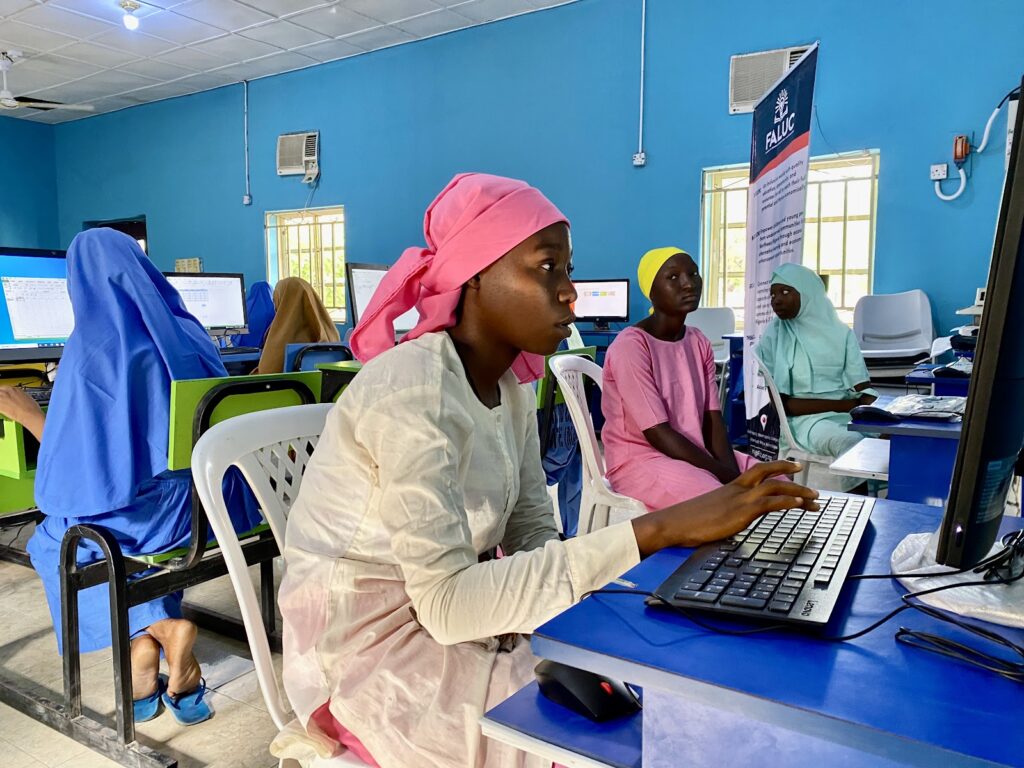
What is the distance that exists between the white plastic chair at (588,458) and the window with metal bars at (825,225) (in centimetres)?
315

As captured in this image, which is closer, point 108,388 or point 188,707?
point 108,388

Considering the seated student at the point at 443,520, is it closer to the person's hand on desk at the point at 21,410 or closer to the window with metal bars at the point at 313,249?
the person's hand on desk at the point at 21,410

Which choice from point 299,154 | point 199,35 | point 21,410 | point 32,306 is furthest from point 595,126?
point 21,410

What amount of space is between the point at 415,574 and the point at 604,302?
5.18 m

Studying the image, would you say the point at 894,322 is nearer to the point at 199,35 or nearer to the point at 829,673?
the point at 829,673

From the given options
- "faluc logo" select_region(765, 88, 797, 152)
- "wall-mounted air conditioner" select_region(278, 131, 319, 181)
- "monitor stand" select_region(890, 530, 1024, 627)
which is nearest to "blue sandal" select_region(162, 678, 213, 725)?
"monitor stand" select_region(890, 530, 1024, 627)

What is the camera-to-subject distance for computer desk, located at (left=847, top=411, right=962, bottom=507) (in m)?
1.74

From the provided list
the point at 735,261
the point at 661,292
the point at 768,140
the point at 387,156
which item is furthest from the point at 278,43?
the point at 661,292

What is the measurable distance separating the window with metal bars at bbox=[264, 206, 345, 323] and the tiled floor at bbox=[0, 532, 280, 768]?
5.49m

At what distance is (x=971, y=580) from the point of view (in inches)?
29.4

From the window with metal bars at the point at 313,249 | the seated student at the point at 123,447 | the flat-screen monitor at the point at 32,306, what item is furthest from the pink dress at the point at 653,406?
the window with metal bars at the point at 313,249

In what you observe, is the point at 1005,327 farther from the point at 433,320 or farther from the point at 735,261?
the point at 735,261

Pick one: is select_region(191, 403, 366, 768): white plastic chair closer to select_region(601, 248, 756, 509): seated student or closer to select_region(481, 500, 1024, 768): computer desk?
select_region(481, 500, 1024, 768): computer desk

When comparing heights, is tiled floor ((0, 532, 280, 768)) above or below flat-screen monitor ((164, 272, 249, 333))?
below
